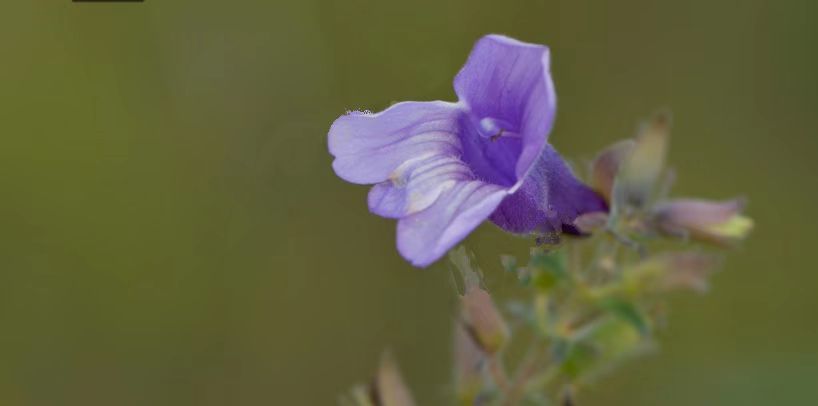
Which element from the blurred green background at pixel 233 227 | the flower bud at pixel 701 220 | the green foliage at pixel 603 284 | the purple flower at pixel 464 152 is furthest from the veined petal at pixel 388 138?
the blurred green background at pixel 233 227

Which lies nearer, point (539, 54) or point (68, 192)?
point (539, 54)

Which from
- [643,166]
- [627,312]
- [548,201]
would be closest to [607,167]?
[643,166]

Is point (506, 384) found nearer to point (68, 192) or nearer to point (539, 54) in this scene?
point (539, 54)

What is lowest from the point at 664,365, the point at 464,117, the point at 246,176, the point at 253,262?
the point at 664,365

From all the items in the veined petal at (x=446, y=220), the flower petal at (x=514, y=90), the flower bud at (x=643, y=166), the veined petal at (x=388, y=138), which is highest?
the flower petal at (x=514, y=90)

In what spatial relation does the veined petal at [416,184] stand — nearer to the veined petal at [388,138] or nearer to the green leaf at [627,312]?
the veined petal at [388,138]

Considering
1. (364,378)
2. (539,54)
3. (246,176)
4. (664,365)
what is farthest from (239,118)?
(539,54)
